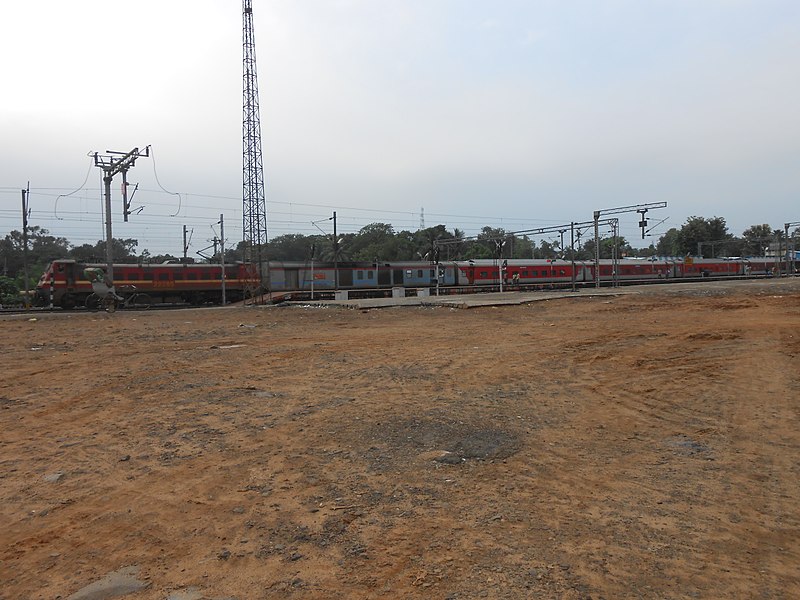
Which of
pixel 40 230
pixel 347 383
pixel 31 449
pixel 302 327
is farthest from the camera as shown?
pixel 40 230

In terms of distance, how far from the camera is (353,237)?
91062 millimetres

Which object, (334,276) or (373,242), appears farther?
(373,242)

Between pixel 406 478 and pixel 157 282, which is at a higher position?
pixel 157 282

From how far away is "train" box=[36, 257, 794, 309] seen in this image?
31.0 meters

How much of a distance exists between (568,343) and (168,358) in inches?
343

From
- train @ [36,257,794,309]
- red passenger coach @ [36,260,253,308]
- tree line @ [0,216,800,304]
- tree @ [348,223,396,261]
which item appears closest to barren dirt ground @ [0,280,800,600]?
red passenger coach @ [36,260,253,308]

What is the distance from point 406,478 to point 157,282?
1313 inches

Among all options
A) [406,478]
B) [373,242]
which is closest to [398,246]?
[373,242]

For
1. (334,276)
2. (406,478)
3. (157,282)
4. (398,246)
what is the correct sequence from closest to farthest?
1. (406,478)
2. (157,282)
3. (334,276)
4. (398,246)

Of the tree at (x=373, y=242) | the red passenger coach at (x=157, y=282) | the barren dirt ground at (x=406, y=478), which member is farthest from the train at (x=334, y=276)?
the tree at (x=373, y=242)

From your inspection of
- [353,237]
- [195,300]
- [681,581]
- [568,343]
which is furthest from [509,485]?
[353,237]

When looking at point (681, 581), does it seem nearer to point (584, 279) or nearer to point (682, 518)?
point (682, 518)

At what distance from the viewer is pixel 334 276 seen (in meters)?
40.8

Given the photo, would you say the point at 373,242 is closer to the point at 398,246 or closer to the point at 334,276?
the point at 398,246
